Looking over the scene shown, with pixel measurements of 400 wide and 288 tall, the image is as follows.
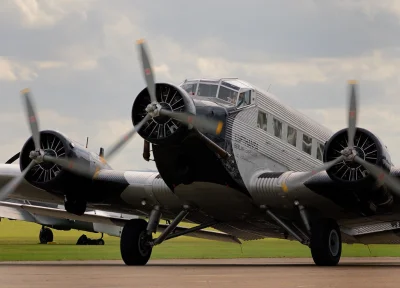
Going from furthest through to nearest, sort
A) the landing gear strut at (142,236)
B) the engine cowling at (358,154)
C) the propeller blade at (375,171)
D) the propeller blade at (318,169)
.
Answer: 1. the landing gear strut at (142,236)
2. the propeller blade at (318,169)
3. the engine cowling at (358,154)
4. the propeller blade at (375,171)

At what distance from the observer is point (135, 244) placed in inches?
1051

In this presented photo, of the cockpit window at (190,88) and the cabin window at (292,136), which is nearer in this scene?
the cockpit window at (190,88)

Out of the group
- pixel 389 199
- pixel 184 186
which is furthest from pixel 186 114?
pixel 389 199

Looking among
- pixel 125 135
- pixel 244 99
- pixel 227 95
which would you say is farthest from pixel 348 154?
pixel 125 135

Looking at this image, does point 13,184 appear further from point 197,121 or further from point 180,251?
point 180,251

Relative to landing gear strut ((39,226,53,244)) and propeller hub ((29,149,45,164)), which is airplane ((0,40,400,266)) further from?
landing gear strut ((39,226,53,244))

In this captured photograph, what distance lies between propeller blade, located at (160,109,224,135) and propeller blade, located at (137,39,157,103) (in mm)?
609

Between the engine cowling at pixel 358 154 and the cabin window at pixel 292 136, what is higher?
the cabin window at pixel 292 136

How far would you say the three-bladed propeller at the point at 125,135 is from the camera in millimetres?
22188

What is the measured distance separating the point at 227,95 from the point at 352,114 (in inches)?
142

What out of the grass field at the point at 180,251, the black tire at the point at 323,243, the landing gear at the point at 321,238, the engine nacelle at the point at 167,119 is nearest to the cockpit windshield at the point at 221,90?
the engine nacelle at the point at 167,119

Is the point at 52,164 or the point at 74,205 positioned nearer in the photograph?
the point at 52,164

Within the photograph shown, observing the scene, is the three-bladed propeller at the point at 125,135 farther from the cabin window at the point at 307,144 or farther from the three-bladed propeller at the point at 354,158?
the cabin window at the point at 307,144

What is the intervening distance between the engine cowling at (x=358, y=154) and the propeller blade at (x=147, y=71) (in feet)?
15.7
